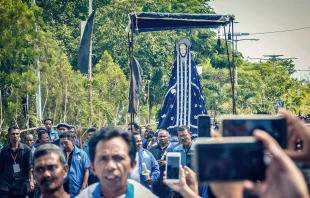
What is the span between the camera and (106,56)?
105ft

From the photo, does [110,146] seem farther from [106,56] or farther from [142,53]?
[142,53]

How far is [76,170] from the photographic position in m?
9.86

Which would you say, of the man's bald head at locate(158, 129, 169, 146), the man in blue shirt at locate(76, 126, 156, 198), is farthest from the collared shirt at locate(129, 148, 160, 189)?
the man in blue shirt at locate(76, 126, 156, 198)

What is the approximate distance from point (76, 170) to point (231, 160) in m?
7.80

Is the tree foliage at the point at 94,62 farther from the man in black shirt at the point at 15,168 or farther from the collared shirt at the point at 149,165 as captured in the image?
the collared shirt at the point at 149,165

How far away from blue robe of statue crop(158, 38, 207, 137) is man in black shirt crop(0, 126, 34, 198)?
13.9 ft

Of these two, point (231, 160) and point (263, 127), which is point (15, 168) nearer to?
point (263, 127)

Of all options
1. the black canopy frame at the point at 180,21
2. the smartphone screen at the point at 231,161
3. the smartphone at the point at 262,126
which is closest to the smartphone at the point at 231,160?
the smartphone screen at the point at 231,161

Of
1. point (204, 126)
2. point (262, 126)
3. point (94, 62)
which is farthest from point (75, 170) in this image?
point (94, 62)

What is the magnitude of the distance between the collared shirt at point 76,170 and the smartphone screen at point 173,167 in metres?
4.78

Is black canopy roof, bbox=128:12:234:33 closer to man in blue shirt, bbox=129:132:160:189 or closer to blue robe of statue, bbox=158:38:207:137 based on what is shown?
blue robe of statue, bbox=158:38:207:137

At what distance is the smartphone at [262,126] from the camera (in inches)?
100

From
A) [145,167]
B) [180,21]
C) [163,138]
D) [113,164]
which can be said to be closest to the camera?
[113,164]

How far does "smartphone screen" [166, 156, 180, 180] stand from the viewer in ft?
15.3
